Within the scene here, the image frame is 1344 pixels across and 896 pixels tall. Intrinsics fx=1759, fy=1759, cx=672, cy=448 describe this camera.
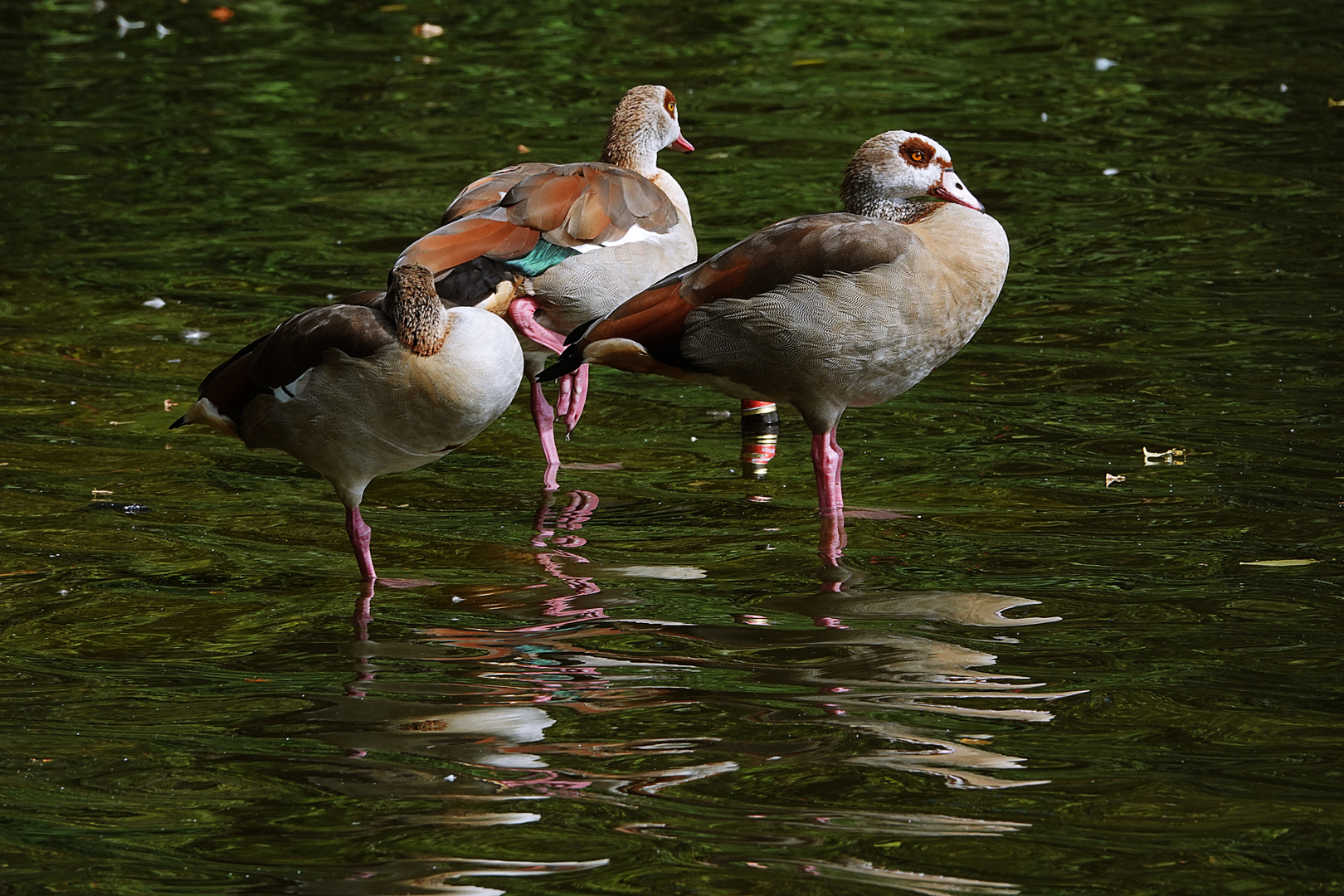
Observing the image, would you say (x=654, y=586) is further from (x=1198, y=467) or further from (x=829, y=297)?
(x=1198, y=467)

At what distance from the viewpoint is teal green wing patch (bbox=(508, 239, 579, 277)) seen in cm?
787

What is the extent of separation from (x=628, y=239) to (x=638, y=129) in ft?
4.89

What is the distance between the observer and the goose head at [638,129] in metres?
9.51

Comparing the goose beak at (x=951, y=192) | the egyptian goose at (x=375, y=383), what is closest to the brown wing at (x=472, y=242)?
the egyptian goose at (x=375, y=383)

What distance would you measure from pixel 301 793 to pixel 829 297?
300 centimetres

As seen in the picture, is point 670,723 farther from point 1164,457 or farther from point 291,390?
point 1164,457

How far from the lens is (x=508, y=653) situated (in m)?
5.84

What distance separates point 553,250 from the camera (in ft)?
26.2

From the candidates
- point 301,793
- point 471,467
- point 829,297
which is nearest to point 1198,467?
point 829,297

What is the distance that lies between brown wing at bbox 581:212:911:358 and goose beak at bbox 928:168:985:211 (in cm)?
45

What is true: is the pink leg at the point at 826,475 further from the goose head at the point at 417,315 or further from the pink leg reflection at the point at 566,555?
the goose head at the point at 417,315

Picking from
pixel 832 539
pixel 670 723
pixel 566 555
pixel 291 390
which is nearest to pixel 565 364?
pixel 566 555

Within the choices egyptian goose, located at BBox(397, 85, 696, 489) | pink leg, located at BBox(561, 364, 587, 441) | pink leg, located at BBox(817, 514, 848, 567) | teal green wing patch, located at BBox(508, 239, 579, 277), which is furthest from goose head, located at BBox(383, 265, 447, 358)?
pink leg, located at BBox(561, 364, 587, 441)

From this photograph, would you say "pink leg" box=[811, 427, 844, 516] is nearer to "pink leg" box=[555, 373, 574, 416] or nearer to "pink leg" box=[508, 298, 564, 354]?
"pink leg" box=[508, 298, 564, 354]
